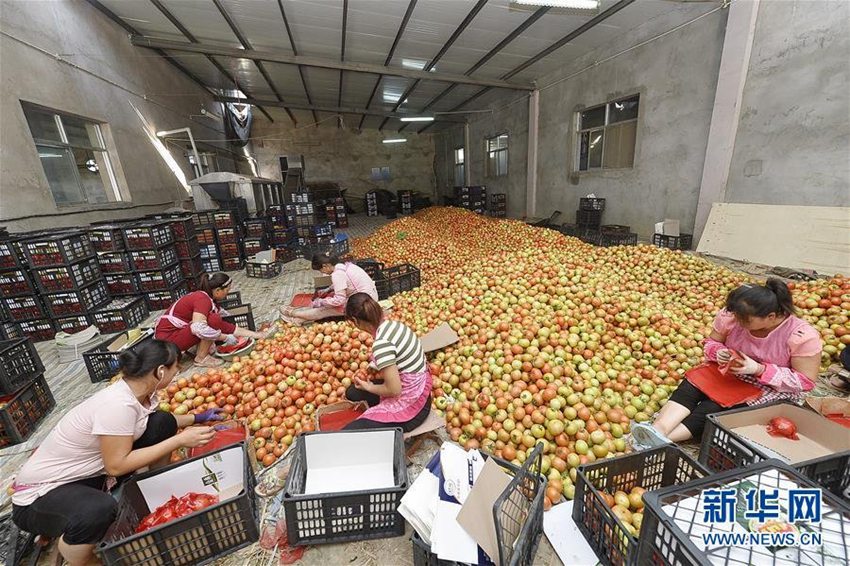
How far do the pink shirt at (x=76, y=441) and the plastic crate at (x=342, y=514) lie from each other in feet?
3.55

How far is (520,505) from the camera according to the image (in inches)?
72.7

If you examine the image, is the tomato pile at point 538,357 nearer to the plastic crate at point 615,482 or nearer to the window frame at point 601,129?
the plastic crate at point 615,482

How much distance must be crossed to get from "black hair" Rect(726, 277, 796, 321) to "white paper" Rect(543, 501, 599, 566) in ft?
5.97

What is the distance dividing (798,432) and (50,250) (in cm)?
877

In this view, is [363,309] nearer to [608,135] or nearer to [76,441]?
[76,441]

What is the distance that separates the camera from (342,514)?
6.66 ft

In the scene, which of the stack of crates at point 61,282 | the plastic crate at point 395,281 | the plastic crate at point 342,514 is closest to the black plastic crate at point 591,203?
the plastic crate at point 395,281

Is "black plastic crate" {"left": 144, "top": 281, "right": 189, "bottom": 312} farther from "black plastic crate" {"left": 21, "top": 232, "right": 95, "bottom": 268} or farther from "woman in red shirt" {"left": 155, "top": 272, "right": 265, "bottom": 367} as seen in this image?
"woman in red shirt" {"left": 155, "top": 272, "right": 265, "bottom": 367}

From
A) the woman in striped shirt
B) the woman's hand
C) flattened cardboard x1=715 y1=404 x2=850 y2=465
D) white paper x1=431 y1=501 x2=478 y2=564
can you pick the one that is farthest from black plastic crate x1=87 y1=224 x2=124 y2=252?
flattened cardboard x1=715 y1=404 x2=850 y2=465

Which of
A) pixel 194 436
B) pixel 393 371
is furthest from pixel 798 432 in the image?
pixel 194 436

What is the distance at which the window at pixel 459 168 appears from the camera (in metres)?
21.6

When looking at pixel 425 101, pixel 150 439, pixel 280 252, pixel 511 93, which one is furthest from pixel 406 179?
pixel 150 439

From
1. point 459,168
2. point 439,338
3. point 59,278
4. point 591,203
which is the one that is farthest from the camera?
point 459,168

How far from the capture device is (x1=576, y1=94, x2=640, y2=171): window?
9273 millimetres
